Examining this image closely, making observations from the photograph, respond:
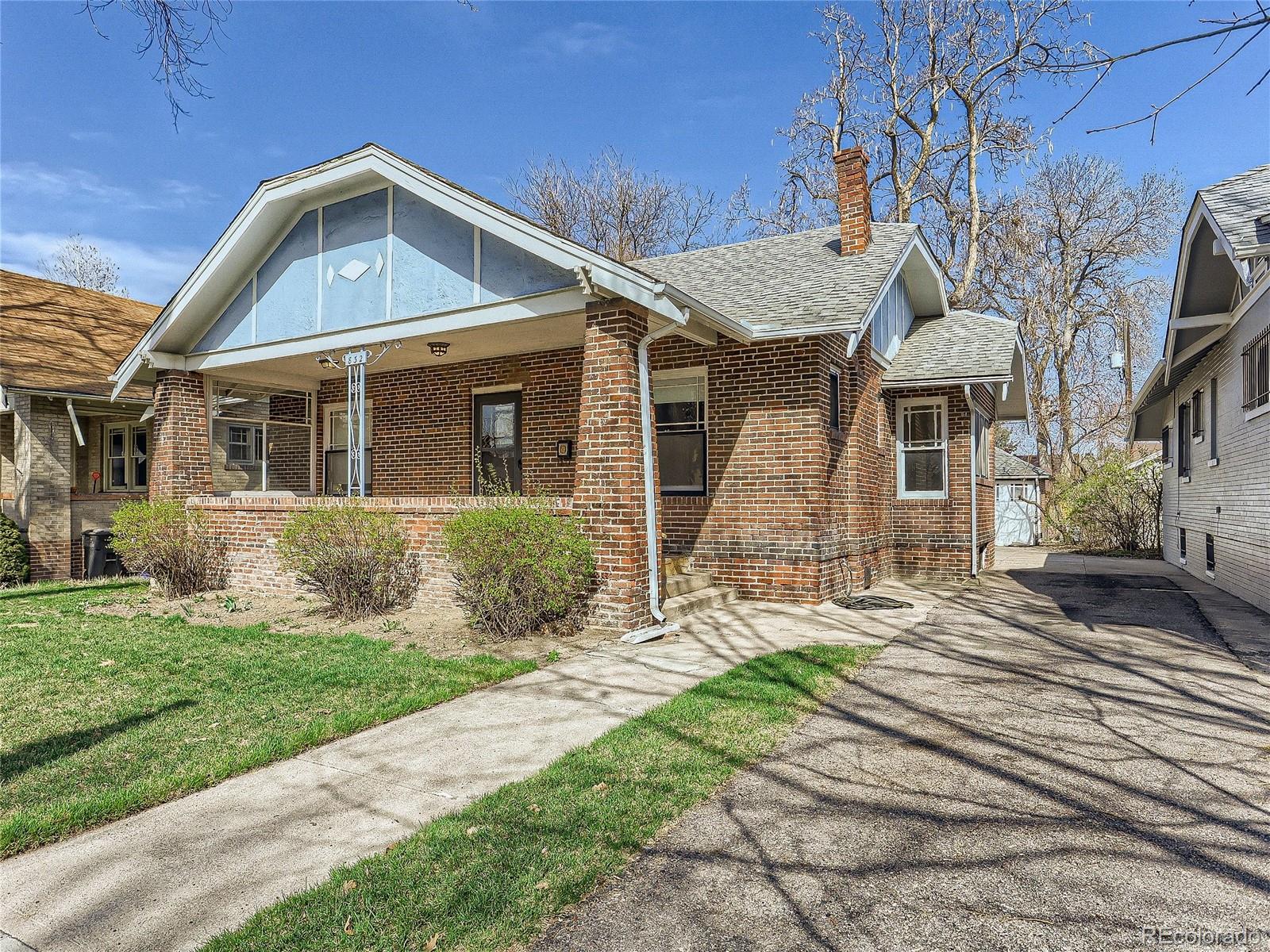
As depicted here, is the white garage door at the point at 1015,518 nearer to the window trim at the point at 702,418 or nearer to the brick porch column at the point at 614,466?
the window trim at the point at 702,418

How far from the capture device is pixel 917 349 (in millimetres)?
12695

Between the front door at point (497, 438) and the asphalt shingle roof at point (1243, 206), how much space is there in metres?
8.91

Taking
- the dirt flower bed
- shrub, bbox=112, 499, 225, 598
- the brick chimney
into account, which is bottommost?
the dirt flower bed

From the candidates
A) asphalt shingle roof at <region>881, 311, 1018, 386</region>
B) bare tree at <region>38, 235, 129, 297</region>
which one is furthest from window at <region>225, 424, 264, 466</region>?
bare tree at <region>38, 235, 129, 297</region>

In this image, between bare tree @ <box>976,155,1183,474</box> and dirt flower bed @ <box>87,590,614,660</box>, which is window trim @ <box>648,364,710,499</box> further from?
bare tree @ <box>976,155,1183,474</box>

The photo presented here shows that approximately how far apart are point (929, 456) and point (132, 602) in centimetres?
1194

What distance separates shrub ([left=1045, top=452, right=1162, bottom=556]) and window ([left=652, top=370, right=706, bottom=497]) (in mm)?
17105

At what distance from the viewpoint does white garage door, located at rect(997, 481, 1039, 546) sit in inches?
1053

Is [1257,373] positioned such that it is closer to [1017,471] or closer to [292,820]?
[292,820]

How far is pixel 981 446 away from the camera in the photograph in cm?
1359

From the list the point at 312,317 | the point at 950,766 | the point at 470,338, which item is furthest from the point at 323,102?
the point at 950,766

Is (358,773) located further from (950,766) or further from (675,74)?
(675,74)

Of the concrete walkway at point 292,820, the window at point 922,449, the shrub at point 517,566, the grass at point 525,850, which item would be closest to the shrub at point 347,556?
the shrub at point 517,566

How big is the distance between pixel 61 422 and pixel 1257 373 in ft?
61.1
